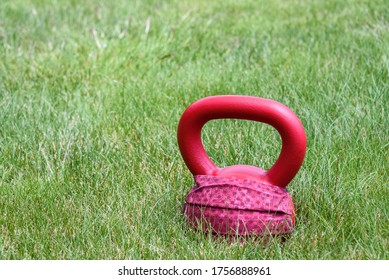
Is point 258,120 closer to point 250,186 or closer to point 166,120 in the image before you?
point 250,186

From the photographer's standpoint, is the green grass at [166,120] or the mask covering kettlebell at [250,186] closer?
the mask covering kettlebell at [250,186]

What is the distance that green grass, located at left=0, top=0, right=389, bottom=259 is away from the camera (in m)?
2.34

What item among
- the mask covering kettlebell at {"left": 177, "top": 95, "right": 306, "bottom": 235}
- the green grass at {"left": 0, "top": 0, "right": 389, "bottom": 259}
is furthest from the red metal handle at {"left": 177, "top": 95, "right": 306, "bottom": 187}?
the green grass at {"left": 0, "top": 0, "right": 389, "bottom": 259}

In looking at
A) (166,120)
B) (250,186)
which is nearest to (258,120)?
(250,186)

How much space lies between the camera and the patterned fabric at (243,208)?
2.25 m

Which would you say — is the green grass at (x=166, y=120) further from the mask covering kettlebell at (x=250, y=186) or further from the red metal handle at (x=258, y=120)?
the red metal handle at (x=258, y=120)

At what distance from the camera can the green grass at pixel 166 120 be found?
2.34m

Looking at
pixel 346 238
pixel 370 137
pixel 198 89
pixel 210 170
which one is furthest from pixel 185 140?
pixel 198 89

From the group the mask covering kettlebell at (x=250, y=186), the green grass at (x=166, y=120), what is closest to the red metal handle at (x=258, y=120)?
the mask covering kettlebell at (x=250, y=186)

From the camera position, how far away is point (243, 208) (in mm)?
2246

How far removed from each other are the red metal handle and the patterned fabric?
0.05m

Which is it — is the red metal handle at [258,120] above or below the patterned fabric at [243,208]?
above

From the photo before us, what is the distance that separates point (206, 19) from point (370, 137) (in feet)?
7.60

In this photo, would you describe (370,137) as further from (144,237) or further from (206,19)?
(206,19)
